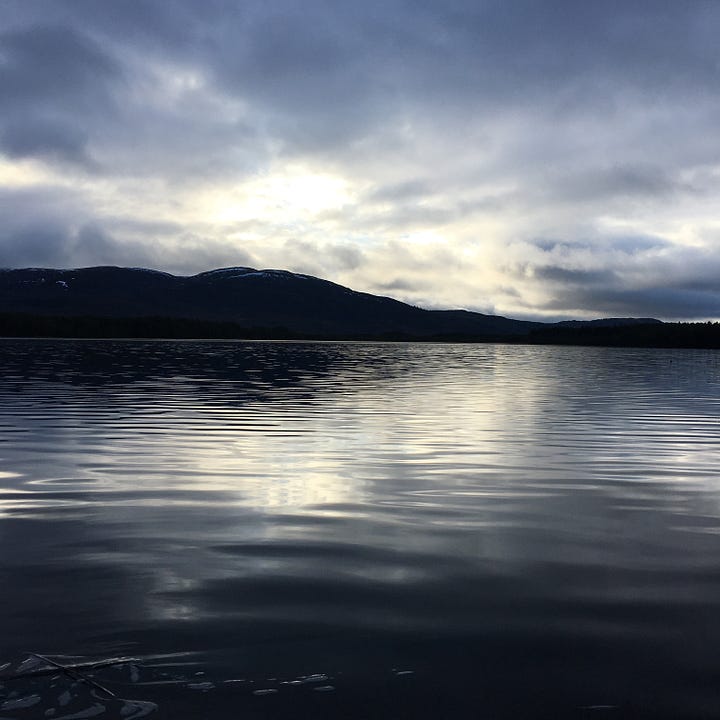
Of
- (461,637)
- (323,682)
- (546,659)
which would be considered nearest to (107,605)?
(323,682)

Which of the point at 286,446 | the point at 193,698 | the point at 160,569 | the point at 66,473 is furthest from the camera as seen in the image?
the point at 286,446

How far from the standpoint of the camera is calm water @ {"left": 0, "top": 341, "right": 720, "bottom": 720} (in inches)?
247

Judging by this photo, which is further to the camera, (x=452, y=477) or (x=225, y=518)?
(x=452, y=477)

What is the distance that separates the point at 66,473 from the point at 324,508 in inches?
278

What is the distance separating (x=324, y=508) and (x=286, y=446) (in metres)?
7.81

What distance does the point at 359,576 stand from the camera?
9.45 meters

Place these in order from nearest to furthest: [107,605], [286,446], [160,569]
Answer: [107,605] → [160,569] → [286,446]

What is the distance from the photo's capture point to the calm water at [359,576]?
6.27 metres

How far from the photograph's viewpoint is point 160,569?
Answer: 31.6ft

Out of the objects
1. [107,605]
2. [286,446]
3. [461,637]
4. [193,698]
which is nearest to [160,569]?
[107,605]

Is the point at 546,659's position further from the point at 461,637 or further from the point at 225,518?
the point at 225,518

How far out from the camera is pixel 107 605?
8180 millimetres

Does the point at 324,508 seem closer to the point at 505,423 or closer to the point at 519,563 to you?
the point at 519,563

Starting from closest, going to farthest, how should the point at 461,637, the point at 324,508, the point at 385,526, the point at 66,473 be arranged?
the point at 461,637, the point at 385,526, the point at 324,508, the point at 66,473
